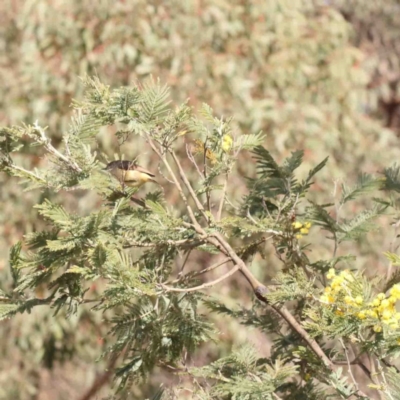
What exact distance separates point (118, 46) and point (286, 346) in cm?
240

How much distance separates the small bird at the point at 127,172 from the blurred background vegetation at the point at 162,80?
193 centimetres

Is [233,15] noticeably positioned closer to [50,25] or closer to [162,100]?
[50,25]

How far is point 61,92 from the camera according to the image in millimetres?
3301

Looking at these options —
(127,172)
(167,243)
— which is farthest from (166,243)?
(127,172)

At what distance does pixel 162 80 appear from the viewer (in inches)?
128

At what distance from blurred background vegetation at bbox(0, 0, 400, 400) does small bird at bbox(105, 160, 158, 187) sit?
1928mm

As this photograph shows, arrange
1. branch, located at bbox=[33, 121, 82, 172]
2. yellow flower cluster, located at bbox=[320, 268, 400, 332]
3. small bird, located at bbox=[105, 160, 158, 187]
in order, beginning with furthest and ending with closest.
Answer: small bird, located at bbox=[105, 160, 158, 187] → branch, located at bbox=[33, 121, 82, 172] → yellow flower cluster, located at bbox=[320, 268, 400, 332]

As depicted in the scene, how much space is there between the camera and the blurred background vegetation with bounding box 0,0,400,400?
328 cm

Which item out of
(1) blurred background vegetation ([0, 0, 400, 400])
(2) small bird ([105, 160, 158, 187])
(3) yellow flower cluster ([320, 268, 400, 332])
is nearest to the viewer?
(3) yellow flower cluster ([320, 268, 400, 332])

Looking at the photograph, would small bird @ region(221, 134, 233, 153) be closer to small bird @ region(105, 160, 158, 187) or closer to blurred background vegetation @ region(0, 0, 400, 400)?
small bird @ region(105, 160, 158, 187)

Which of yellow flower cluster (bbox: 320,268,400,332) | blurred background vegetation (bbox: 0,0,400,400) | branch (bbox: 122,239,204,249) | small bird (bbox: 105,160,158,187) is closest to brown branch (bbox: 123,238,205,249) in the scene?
branch (bbox: 122,239,204,249)

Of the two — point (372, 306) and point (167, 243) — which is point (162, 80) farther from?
point (372, 306)

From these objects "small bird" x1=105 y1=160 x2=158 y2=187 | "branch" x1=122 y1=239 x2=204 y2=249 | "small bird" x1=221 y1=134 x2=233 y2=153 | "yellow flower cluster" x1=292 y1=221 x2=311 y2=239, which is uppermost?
"small bird" x1=221 y1=134 x2=233 y2=153

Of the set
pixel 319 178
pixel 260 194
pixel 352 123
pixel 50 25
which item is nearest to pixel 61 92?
pixel 50 25
